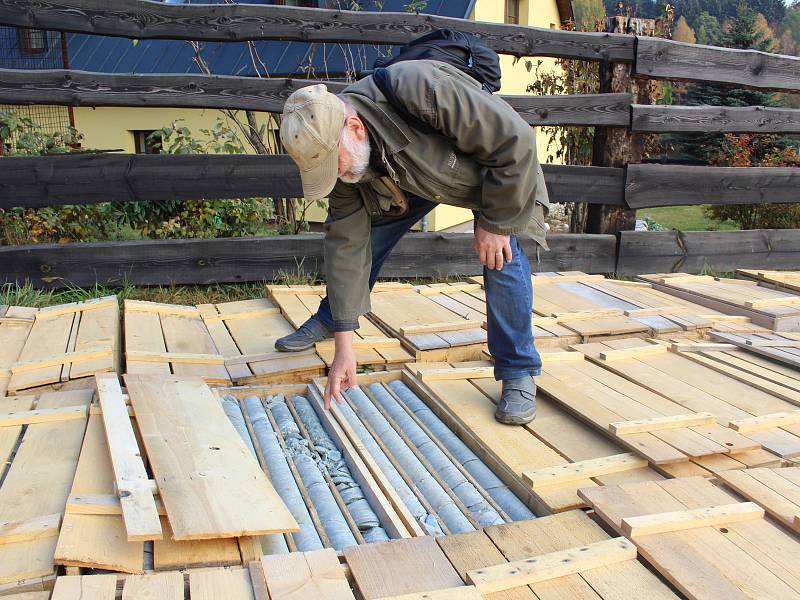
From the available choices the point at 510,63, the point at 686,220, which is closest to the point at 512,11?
the point at 510,63

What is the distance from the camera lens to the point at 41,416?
2744 mm

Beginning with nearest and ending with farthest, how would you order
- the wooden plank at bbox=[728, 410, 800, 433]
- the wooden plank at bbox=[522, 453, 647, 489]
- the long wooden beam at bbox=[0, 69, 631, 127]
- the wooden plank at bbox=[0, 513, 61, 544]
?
the wooden plank at bbox=[0, 513, 61, 544] → the wooden plank at bbox=[522, 453, 647, 489] → the wooden plank at bbox=[728, 410, 800, 433] → the long wooden beam at bbox=[0, 69, 631, 127]

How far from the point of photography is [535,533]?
2174mm

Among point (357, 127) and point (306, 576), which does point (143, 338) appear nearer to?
point (357, 127)

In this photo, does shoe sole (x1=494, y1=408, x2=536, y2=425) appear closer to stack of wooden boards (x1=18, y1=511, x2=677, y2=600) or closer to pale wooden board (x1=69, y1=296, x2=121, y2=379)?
stack of wooden boards (x1=18, y1=511, x2=677, y2=600)

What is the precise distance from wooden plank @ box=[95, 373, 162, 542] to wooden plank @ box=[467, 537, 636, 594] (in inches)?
35.2

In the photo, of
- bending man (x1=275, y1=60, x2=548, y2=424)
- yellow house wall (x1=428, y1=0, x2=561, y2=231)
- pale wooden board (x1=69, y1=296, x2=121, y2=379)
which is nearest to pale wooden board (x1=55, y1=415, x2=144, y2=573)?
bending man (x1=275, y1=60, x2=548, y2=424)

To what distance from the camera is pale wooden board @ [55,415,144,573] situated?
189 centimetres

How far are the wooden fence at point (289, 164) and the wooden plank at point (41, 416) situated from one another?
2078mm

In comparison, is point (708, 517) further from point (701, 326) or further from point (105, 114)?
point (105, 114)

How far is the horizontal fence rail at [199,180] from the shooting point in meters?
4.49

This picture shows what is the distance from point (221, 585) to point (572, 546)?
1.00 m

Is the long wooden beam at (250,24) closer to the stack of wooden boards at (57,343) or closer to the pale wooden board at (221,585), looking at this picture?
the stack of wooden boards at (57,343)

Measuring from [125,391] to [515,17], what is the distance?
14523 millimetres
